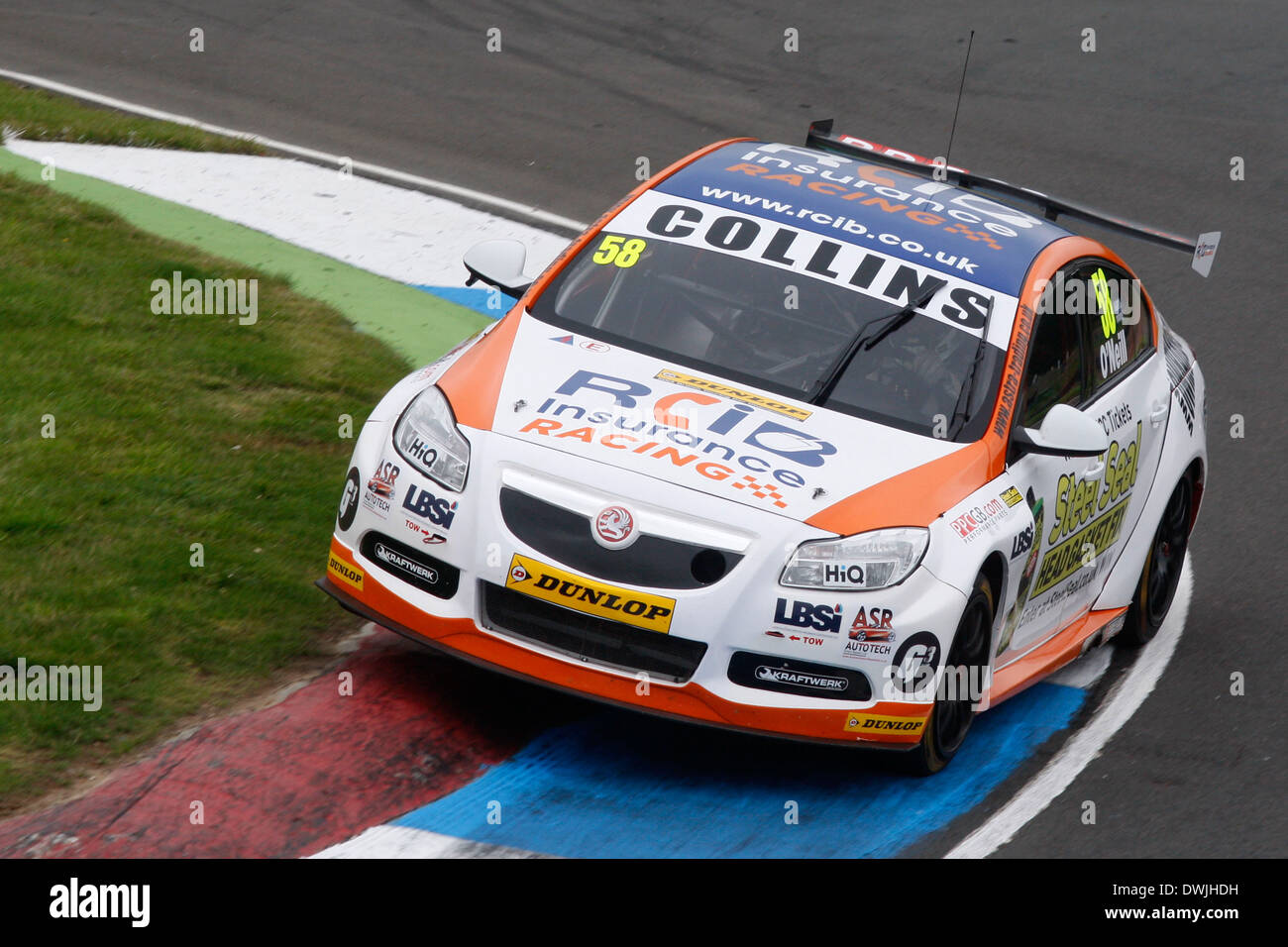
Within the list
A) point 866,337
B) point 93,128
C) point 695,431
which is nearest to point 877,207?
point 866,337

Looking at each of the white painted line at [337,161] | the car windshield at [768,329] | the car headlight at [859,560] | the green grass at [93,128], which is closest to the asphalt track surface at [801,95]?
the white painted line at [337,161]

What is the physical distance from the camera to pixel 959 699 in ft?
20.8

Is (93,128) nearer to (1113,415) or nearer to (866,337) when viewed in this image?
(866,337)

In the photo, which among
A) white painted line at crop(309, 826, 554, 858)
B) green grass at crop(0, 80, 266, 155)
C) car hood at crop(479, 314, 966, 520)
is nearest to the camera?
white painted line at crop(309, 826, 554, 858)

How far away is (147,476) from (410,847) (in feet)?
8.41

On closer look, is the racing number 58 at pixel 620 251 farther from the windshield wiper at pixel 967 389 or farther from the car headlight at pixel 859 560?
the car headlight at pixel 859 560

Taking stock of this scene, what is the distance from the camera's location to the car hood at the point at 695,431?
590 centimetres

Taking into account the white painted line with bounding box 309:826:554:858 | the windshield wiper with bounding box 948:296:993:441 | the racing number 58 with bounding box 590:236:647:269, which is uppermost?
the racing number 58 with bounding box 590:236:647:269

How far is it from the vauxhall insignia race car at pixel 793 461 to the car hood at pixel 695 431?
0.01 m

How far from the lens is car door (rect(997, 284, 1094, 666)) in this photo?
648cm

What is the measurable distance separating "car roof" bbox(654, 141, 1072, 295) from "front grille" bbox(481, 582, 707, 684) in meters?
2.08
